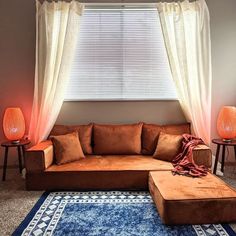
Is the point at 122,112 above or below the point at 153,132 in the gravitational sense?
above

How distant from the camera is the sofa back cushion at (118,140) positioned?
3.72 metres

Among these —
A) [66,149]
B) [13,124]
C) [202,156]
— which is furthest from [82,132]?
[202,156]

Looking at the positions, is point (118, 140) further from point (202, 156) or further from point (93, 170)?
point (202, 156)

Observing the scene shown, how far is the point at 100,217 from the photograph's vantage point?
2617 mm

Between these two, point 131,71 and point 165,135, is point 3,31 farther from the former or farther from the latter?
point 165,135

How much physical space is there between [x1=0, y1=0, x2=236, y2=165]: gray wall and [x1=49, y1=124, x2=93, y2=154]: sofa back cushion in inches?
8.4

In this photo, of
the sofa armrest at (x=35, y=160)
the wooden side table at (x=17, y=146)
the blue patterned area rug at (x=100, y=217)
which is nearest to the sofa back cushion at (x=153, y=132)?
the blue patterned area rug at (x=100, y=217)

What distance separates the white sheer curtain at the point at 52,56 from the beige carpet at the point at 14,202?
657 mm

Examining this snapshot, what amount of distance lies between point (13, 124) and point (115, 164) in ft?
4.92

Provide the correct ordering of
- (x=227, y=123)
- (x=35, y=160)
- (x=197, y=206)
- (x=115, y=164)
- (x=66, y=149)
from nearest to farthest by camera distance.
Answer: (x=197, y=206)
(x=35, y=160)
(x=115, y=164)
(x=66, y=149)
(x=227, y=123)

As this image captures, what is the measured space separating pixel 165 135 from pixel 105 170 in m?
0.97

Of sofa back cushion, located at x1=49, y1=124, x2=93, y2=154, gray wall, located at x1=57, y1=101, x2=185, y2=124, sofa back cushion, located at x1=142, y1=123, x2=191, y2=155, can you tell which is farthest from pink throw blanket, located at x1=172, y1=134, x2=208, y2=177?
sofa back cushion, located at x1=49, y1=124, x2=93, y2=154

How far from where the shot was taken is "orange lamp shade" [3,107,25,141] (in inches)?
146

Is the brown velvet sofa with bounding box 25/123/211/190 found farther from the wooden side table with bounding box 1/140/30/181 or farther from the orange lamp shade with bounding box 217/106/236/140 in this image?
the orange lamp shade with bounding box 217/106/236/140
